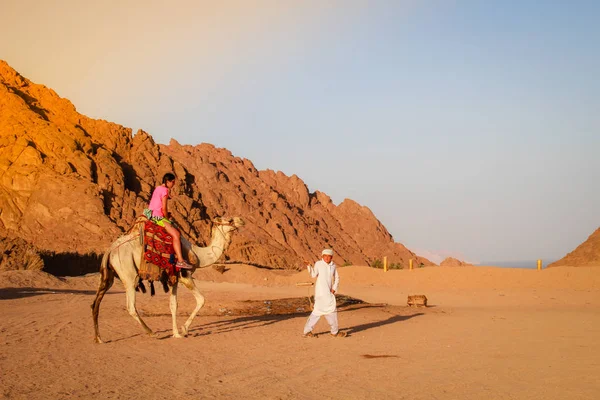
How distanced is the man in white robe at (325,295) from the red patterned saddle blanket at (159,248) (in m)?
3.15

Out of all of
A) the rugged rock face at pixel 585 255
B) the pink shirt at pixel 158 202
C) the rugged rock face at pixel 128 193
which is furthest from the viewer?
the rugged rock face at pixel 128 193

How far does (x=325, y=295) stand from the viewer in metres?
13.0

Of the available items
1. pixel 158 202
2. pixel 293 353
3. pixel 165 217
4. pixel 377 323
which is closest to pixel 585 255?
pixel 377 323

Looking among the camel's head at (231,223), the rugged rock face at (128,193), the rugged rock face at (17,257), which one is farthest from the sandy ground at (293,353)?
the rugged rock face at (128,193)

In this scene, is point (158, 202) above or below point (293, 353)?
above

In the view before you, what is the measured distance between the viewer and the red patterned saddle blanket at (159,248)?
39.9 feet

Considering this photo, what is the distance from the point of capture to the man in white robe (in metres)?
13.0

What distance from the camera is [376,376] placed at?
8.65 metres

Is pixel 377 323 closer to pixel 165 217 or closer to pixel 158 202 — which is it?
pixel 165 217

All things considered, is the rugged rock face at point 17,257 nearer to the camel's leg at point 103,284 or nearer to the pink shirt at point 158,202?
the camel's leg at point 103,284

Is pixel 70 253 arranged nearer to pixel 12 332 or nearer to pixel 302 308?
pixel 302 308

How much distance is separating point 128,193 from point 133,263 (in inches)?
1956

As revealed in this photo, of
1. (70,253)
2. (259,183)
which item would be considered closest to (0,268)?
(70,253)

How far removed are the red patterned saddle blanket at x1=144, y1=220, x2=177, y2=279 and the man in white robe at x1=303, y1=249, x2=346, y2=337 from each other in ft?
10.3
